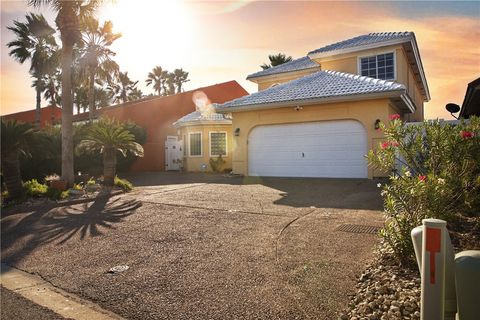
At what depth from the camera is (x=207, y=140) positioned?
2098 centimetres

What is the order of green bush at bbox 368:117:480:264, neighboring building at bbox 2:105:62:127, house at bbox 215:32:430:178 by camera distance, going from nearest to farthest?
1. green bush at bbox 368:117:480:264
2. house at bbox 215:32:430:178
3. neighboring building at bbox 2:105:62:127

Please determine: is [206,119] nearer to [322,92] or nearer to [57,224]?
[322,92]

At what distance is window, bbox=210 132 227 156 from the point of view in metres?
21.0

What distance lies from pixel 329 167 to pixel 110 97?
1747 inches

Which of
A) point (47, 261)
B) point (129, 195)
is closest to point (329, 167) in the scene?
point (129, 195)

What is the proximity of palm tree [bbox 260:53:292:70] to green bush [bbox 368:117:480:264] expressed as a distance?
2554 cm

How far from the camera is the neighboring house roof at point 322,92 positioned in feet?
41.6

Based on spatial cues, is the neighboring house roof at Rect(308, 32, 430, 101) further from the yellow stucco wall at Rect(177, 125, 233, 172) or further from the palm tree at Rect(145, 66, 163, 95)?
the palm tree at Rect(145, 66, 163, 95)

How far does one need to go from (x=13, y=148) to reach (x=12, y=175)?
91 cm

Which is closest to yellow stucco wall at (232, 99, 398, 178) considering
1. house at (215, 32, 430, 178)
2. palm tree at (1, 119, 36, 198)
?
house at (215, 32, 430, 178)

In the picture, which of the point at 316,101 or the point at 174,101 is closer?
the point at 316,101

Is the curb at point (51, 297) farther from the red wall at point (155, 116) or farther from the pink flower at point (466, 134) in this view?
the red wall at point (155, 116)

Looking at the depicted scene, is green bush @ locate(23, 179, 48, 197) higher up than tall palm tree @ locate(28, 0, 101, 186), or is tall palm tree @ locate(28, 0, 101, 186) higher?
tall palm tree @ locate(28, 0, 101, 186)

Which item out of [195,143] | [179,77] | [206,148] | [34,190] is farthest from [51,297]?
[179,77]
